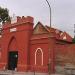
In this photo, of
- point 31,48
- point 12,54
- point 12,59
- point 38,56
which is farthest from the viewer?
point 12,54

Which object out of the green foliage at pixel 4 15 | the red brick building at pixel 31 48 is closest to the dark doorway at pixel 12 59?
the red brick building at pixel 31 48

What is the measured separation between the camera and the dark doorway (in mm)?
48666

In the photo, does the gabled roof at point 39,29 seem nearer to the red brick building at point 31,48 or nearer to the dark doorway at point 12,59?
the red brick building at point 31,48

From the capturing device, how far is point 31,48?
146 ft

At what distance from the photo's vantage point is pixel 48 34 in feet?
135

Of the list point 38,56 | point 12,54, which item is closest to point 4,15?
point 12,54

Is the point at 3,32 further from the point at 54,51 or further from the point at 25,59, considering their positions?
the point at 54,51

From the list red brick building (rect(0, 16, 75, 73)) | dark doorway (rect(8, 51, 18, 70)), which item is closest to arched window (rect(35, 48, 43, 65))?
red brick building (rect(0, 16, 75, 73))

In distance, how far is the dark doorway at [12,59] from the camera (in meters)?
48.7

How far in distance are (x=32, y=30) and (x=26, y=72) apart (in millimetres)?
7049

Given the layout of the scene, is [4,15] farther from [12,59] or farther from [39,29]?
[39,29]

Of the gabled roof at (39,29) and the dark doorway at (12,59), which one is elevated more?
the gabled roof at (39,29)

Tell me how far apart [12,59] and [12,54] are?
0.96 m

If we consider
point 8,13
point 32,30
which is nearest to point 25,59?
point 32,30
